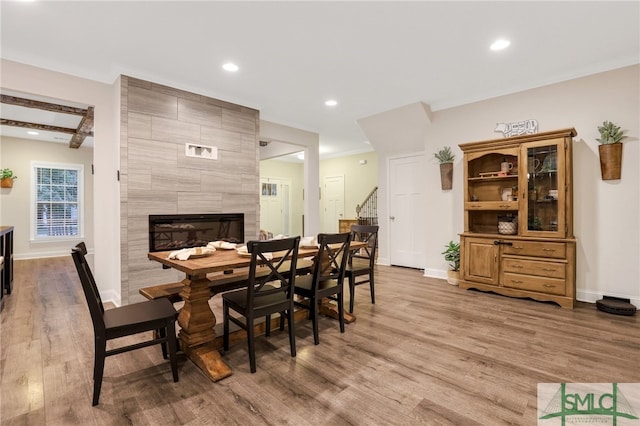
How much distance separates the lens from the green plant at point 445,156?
4695mm

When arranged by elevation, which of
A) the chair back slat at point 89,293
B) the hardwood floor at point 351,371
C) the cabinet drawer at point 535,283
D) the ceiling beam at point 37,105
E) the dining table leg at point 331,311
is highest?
the ceiling beam at point 37,105

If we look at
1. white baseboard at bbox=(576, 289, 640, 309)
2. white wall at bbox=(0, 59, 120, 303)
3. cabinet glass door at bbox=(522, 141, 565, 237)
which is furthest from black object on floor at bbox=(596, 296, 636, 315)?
white wall at bbox=(0, 59, 120, 303)

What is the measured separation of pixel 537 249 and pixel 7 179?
999 cm

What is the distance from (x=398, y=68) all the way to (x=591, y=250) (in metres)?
3.20

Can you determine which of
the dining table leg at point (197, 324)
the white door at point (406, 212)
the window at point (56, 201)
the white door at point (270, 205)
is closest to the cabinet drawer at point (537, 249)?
the white door at point (406, 212)

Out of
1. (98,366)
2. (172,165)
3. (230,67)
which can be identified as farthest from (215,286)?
(230,67)

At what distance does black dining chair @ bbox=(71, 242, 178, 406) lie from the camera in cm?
173

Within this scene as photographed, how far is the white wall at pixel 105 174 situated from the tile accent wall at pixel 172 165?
0.57ft

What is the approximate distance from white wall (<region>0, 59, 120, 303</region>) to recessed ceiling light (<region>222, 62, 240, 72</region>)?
135 cm

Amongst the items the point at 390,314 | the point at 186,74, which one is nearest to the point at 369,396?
the point at 390,314

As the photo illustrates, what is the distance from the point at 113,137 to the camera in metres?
3.77

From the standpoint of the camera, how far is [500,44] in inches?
120

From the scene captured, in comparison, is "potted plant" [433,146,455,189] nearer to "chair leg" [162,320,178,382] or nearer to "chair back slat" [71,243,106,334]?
"chair leg" [162,320,178,382]

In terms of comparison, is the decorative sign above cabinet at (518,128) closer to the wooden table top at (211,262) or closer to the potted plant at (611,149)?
the potted plant at (611,149)
